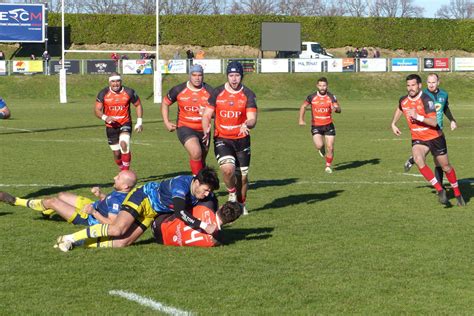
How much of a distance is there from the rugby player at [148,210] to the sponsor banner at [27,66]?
183 feet

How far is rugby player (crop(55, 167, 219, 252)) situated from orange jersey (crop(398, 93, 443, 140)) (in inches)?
211

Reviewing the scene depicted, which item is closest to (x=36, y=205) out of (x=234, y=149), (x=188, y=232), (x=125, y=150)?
(x=188, y=232)

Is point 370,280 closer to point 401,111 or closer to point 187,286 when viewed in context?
point 187,286

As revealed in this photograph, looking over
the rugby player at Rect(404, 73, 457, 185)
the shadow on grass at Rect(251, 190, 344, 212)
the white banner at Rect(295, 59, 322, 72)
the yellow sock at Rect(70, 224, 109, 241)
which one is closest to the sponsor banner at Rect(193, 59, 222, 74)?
the white banner at Rect(295, 59, 322, 72)

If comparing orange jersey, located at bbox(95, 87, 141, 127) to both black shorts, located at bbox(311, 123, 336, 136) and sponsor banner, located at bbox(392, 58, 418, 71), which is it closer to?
black shorts, located at bbox(311, 123, 336, 136)

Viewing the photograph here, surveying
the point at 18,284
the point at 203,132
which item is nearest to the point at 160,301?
the point at 18,284

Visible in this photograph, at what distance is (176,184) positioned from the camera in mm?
9781

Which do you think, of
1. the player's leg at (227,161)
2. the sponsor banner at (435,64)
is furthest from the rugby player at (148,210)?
the sponsor banner at (435,64)

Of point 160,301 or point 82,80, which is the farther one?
point 82,80

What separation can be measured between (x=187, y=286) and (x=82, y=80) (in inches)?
2285

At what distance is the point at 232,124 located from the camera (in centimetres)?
1274

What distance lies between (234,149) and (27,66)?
53921mm

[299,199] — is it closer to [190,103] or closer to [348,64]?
[190,103]

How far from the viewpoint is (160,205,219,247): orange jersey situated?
391 inches
